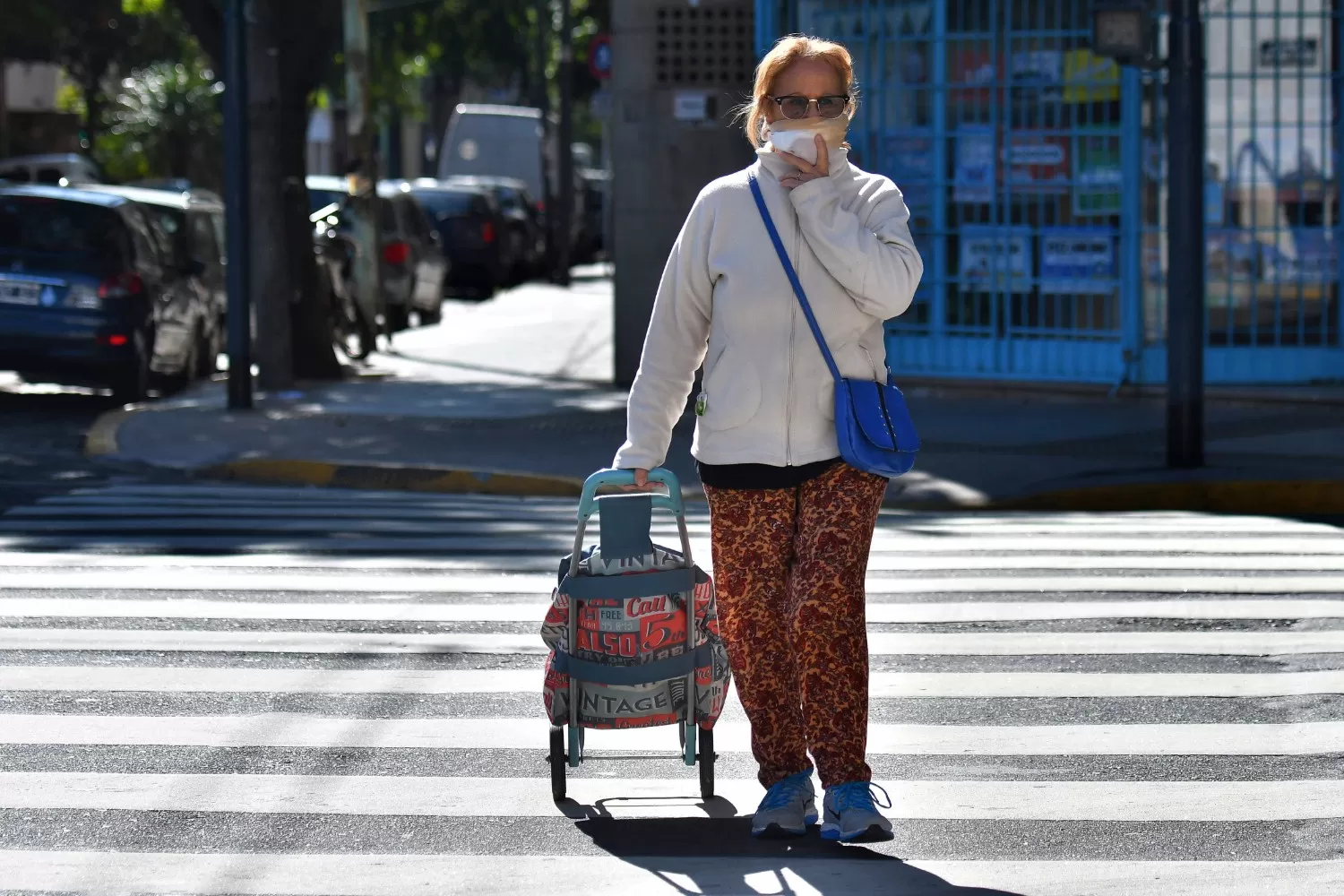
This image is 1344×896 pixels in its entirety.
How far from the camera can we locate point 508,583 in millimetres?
8664

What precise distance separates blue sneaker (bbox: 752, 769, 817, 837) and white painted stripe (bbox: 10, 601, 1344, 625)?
2762 millimetres

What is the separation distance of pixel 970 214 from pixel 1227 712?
1018 cm

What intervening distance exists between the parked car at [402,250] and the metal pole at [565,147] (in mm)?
10476

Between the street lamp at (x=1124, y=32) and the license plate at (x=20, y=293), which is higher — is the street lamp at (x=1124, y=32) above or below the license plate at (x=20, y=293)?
above

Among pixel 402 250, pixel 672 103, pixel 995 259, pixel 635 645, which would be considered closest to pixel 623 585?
pixel 635 645

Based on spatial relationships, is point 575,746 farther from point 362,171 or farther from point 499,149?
point 499,149

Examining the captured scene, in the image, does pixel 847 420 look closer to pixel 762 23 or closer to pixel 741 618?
pixel 741 618

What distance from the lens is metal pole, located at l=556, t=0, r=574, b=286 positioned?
1442 inches

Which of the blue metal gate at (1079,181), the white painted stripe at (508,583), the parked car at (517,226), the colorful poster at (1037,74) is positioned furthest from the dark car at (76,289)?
the parked car at (517,226)

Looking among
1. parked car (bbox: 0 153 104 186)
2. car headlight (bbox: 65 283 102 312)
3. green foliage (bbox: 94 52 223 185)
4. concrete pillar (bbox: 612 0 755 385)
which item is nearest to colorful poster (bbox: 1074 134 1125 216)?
concrete pillar (bbox: 612 0 755 385)

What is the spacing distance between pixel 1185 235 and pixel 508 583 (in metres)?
4.69

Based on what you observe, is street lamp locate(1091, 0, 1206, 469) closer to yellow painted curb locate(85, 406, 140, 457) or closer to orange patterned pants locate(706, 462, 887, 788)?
yellow painted curb locate(85, 406, 140, 457)

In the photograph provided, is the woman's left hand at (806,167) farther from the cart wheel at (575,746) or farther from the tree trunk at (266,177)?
the tree trunk at (266,177)

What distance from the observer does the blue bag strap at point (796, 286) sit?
4.89m
